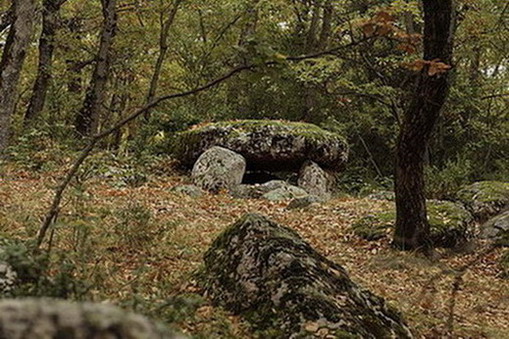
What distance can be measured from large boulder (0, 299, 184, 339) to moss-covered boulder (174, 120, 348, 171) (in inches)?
476

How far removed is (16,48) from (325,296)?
8.19m

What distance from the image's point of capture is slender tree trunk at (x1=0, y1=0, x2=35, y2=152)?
29.8ft

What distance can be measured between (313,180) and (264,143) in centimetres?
168

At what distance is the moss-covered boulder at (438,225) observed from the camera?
8.02 meters

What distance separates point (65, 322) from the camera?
102 centimetres

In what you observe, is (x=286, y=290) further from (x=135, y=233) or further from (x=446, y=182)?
(x=446, y=182)

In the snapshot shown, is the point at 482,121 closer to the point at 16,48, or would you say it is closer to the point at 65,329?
the point at 16,48

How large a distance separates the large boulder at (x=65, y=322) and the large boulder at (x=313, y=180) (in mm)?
12089

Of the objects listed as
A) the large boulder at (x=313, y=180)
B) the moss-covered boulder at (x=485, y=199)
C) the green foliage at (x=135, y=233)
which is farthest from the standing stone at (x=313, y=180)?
the green foliage at (x=135, y=233)

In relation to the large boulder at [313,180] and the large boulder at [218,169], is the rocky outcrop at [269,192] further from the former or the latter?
the large boulder at [313,180]

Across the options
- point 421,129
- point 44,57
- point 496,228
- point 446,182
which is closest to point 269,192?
point 496,228

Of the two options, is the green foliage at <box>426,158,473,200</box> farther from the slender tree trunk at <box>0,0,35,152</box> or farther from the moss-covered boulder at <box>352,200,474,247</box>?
the slender tree trunk at <box>0,0,35,152</box>

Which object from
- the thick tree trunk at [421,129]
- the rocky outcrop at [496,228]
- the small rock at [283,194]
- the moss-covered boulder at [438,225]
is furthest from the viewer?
the small rock at [283,194]

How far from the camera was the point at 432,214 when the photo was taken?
28.3ft
